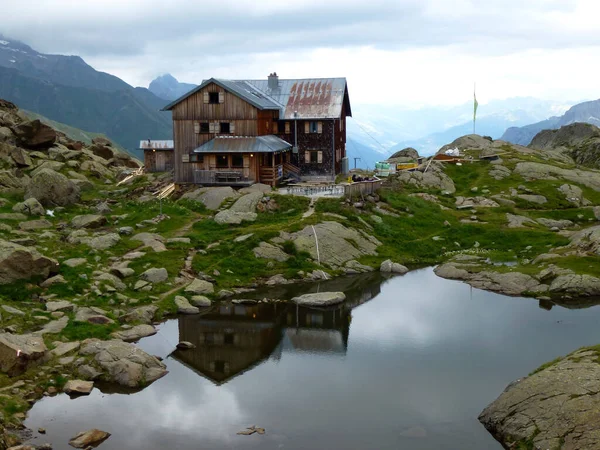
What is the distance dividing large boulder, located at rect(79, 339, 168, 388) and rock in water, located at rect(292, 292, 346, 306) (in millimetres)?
15135

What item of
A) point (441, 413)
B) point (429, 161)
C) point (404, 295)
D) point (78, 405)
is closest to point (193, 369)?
point (78, 405)

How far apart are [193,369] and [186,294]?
1164cm

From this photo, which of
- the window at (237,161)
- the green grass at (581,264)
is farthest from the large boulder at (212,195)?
the green grass at (581,264)

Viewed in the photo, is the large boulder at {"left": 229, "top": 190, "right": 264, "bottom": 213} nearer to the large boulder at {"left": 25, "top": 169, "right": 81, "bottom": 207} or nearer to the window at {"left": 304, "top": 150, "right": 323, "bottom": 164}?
the window at {"left": 304, "top": 150, "right": 323, "bottom": 164}

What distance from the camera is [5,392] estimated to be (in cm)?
3481

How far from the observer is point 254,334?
47188mm

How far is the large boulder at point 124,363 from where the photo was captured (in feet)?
125

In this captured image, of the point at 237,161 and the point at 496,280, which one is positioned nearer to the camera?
the point at 496,280

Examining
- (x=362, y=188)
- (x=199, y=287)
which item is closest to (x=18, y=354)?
(x=199, y=287)

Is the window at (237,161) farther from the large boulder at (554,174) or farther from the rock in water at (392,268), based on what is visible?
the large boulder at (554,174)

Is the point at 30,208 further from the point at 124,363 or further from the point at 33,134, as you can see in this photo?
the point at 124,363

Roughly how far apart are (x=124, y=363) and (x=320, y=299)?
18812 millimetres

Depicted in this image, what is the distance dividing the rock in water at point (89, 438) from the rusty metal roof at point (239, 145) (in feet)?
157

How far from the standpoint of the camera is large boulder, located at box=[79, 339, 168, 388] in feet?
125
